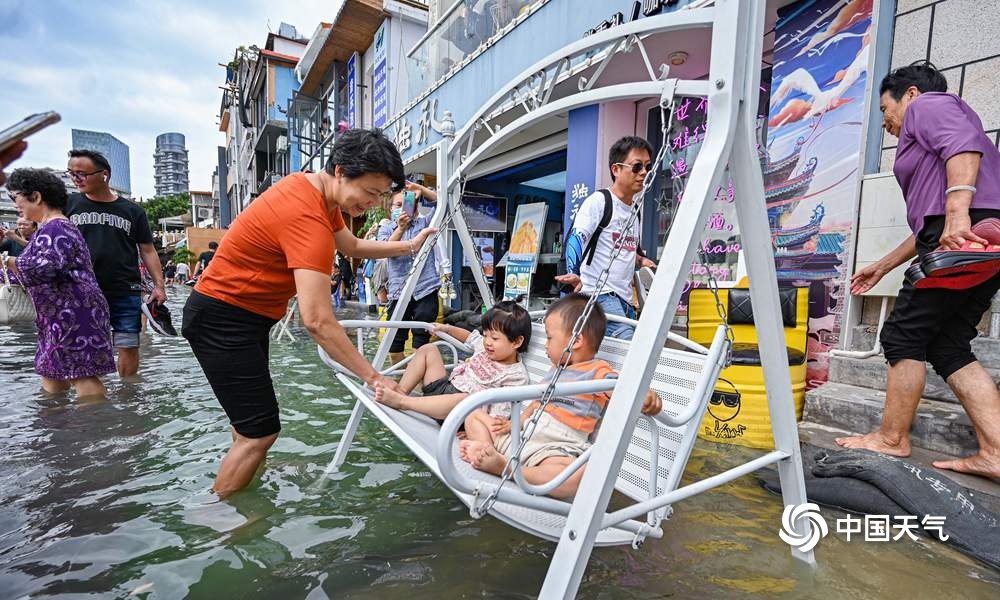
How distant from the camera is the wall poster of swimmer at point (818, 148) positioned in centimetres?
336

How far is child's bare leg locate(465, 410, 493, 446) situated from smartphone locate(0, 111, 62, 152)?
1.61 metres

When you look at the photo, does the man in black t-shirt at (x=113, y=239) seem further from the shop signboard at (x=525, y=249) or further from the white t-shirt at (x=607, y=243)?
A: the shop signboard at (x=525, y=249)

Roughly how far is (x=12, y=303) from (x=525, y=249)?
26.2 ft

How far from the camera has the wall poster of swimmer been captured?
3.36 m

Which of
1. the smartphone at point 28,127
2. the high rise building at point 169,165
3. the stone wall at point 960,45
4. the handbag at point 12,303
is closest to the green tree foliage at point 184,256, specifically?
the handbag at point 12,303

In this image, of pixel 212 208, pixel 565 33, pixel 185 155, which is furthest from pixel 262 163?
pixel 185 155

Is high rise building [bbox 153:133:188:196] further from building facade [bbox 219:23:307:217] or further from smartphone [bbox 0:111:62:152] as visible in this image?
smartphone [bbox 0:111:62:152]

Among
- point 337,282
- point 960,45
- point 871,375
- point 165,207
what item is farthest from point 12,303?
point 165,207

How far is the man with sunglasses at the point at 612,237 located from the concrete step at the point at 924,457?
128 cm

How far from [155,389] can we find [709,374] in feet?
14.3

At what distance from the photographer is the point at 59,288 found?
2.98 meters

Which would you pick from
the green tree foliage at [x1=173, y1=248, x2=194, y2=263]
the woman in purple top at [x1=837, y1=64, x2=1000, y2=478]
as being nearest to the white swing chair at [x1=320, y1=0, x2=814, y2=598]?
the woman in purple top at [x1=837, y1=64, x2=1000, y2=478]

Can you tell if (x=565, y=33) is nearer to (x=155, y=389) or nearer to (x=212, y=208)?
(x=155, y=389)

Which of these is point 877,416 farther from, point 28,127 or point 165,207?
point 165,207
